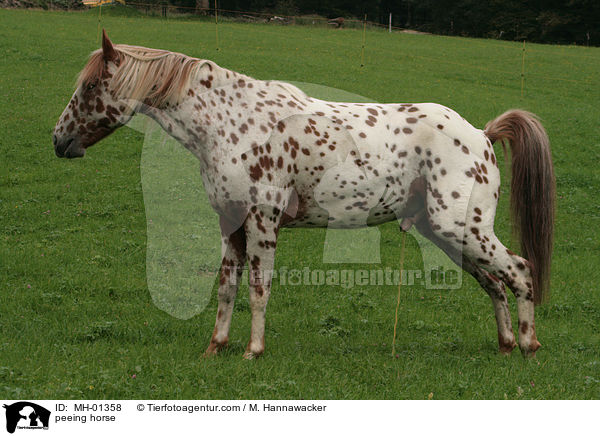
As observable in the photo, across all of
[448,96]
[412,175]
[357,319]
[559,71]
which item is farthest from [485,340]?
[559,71]

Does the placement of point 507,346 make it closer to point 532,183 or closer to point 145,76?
point 532,183

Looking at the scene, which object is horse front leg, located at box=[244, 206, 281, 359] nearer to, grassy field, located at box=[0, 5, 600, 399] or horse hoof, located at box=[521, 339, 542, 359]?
grassy field, located at box=[0, 5, 600, 399]

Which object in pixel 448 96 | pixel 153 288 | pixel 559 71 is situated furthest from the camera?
pixel 559 71

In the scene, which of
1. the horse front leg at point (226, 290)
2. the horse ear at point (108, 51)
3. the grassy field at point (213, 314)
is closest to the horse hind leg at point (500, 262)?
the grassy field at point (213, 314)

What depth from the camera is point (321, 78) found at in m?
25.6

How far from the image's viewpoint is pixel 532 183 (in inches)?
268

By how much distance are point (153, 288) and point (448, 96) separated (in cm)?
1836

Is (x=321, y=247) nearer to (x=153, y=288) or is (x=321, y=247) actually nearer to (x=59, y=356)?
(x=153, y=288)

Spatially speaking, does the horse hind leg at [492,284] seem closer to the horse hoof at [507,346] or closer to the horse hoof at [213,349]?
the horse hoof at [507,346]

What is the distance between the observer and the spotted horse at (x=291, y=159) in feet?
19.6
